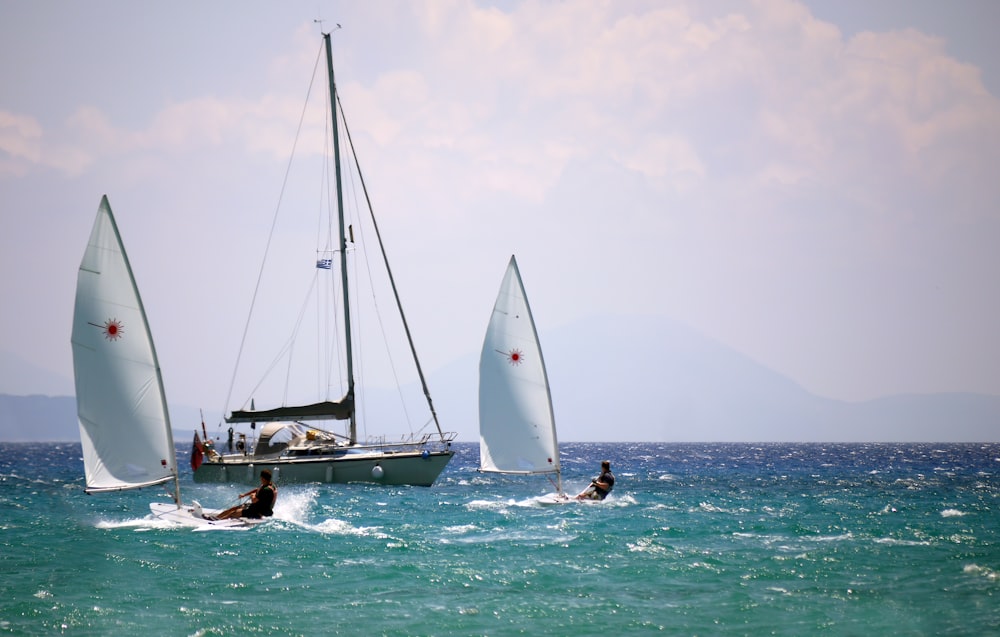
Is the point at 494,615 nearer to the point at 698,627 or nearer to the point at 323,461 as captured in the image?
the point at 698,627

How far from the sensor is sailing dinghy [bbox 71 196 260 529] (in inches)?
901

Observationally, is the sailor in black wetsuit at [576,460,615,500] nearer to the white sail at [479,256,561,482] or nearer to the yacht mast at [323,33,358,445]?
the white sail at [479,256,561,482]

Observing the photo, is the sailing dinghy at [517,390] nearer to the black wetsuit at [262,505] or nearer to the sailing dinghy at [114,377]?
the black wetsuit at [262,505]

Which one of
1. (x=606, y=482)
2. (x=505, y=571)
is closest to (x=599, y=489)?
(x=606, y=482)

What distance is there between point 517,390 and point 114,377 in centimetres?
1514

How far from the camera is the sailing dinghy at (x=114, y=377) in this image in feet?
75.0

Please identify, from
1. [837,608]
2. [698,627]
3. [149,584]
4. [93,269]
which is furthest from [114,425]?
[837,608]

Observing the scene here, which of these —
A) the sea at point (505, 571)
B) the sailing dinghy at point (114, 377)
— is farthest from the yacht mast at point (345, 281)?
the sailing dinghy at point (114, 377)

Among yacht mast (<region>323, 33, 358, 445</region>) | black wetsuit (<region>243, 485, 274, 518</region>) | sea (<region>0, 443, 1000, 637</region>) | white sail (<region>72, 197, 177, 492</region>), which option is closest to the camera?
sea (<region>0, 443, 1000, 637</region>)

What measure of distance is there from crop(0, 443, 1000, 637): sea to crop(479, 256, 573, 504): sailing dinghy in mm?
2000

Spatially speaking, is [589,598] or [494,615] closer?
[494,615]

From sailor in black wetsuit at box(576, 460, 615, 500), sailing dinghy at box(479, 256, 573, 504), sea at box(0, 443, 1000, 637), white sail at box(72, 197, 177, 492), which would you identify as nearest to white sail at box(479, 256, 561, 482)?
sailing dinghy at box(479, 256, 573, 504)

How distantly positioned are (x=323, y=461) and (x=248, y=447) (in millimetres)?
7396

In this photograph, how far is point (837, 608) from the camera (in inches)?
640
